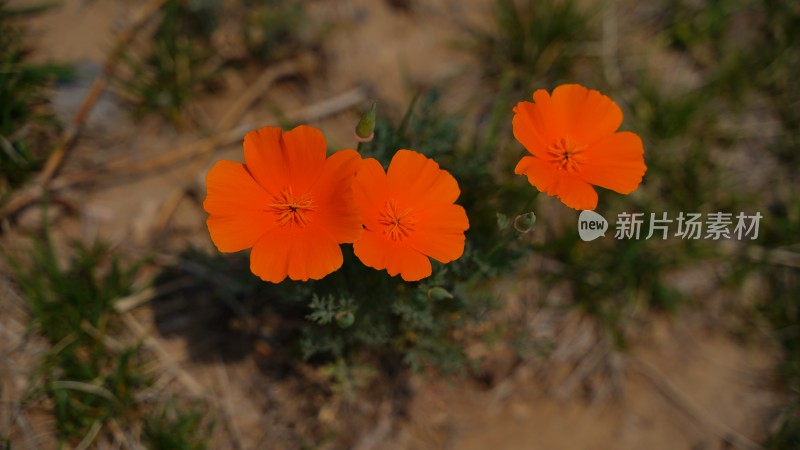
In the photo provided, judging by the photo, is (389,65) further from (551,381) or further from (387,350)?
(551,381)

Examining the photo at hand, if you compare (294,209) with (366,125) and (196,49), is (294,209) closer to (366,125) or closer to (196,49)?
(366,125)

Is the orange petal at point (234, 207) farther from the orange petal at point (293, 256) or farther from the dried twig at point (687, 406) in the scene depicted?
the dried twig at point (687, 406)

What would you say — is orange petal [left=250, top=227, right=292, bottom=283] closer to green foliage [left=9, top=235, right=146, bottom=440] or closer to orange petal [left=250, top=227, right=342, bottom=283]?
orange petal [left=250, top=227, right=342, bottom=283]

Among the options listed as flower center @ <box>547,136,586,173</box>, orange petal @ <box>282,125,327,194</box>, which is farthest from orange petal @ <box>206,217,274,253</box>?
flower center @ <box>547,136,586,173</box>

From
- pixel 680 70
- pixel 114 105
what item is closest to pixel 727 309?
pixel 680 70

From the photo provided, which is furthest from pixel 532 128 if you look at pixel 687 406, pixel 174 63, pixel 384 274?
pixel 174 63
